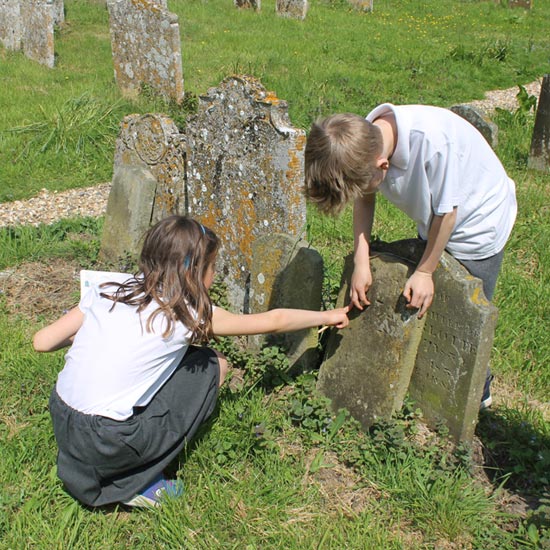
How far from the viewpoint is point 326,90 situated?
345 inches

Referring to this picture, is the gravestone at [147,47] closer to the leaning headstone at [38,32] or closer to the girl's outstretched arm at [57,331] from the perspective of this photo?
the leaning headstone at [38,32]

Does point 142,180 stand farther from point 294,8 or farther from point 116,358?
point 294,8

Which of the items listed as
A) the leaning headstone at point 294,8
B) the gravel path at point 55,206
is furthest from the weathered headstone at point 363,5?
the gravel path at point 55,206

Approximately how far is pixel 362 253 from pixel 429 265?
361mm

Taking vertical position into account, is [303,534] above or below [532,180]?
below

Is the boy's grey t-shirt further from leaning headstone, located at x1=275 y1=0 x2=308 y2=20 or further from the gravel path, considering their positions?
leaning headstone, located at x1=275 y1=0 x2=308 y2=20

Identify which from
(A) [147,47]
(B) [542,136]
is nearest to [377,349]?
(B) [542,136]

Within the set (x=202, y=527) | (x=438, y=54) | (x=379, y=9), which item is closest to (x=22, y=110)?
(x=202, y=527)

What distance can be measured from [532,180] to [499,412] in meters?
3.73

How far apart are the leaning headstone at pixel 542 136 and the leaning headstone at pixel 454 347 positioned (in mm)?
4242

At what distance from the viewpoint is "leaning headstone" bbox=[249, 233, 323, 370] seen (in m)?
3.30

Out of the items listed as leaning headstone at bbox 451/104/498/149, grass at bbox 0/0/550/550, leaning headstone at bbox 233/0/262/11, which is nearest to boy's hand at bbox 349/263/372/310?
grass at bbox 0/0/550/550

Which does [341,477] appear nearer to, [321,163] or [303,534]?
[303,534]

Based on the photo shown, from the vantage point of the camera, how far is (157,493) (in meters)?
2.71
